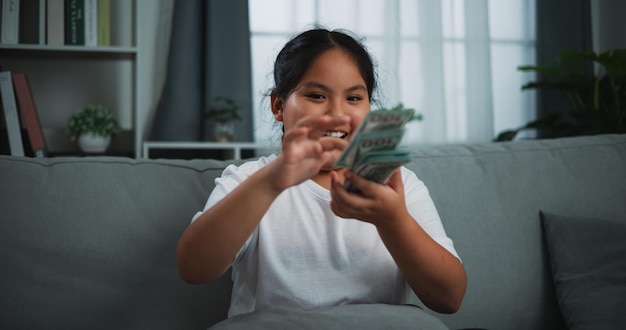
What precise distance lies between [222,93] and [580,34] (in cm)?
222

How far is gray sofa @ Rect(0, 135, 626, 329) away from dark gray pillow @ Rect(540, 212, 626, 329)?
0.15ft

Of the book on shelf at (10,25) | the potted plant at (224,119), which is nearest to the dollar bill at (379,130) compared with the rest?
the potted plant at (224,119)

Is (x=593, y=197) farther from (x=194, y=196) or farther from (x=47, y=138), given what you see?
(x=47, y=138)

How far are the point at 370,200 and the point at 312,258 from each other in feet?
0.70

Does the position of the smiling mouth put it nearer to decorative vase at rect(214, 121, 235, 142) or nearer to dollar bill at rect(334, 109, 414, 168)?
dollar bill at rect(334, 109, 414, 168)

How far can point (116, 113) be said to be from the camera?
10.2ft

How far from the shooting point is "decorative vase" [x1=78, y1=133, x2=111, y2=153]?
2668 mm

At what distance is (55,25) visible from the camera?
2.57m

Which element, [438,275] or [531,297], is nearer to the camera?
[438,275]

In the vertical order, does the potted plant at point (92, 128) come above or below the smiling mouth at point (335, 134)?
above

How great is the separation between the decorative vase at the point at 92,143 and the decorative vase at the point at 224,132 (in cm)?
53

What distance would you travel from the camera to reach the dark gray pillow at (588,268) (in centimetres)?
106

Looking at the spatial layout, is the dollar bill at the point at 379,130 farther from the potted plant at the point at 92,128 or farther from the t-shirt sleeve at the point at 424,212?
the potted plant at the point at 92,128

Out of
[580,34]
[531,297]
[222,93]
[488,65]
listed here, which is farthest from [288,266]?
[580,34]
